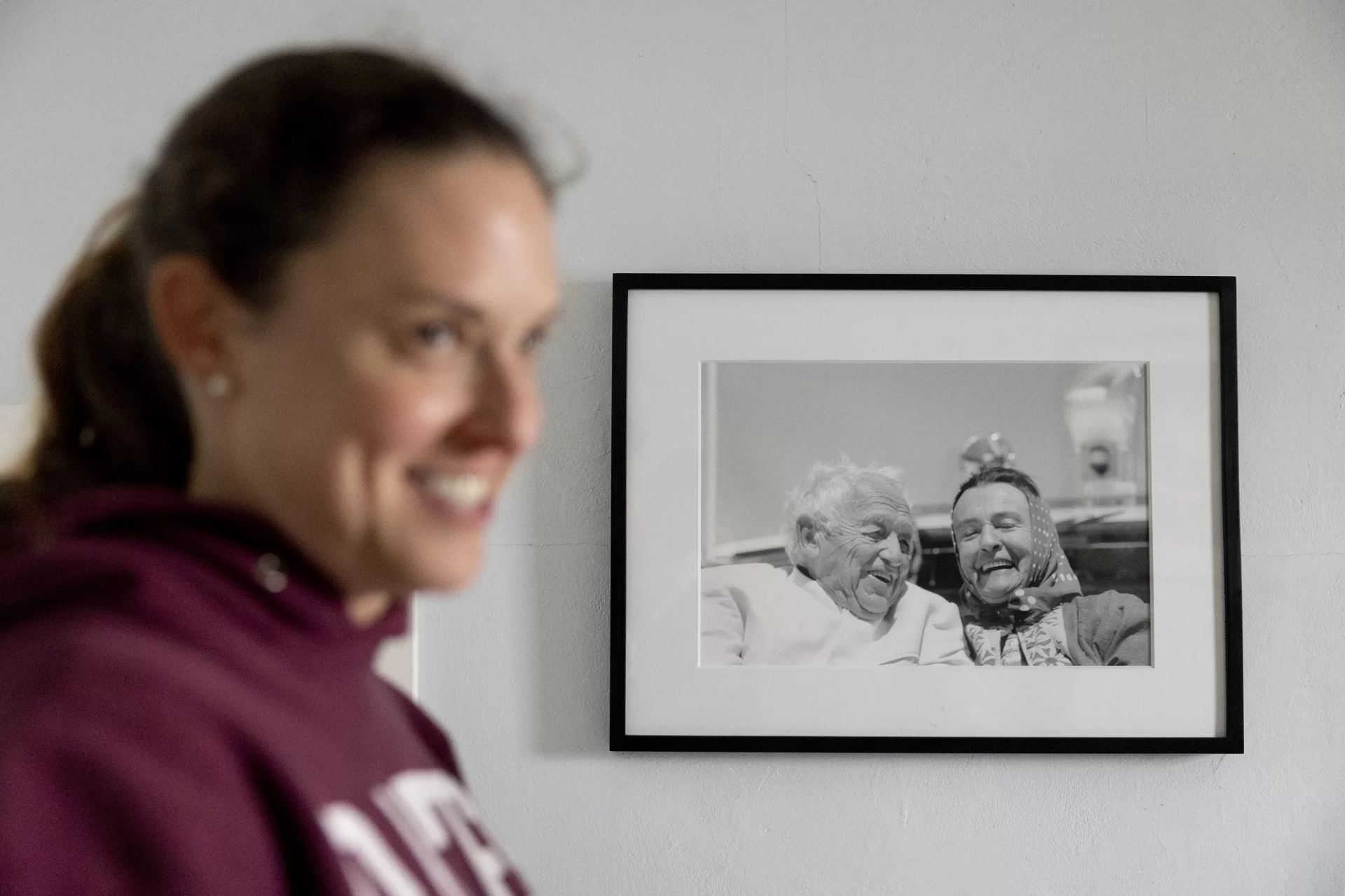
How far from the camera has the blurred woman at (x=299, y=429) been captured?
40 cm

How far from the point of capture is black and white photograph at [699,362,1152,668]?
1.46m

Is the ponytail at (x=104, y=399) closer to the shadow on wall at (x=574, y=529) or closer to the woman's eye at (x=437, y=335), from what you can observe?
the woman's eye at (x=437, y=335)

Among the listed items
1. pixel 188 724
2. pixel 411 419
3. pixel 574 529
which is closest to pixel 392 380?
pixel 411 419

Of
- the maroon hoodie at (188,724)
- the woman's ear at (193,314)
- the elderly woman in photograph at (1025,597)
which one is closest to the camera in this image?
the maroon hoodie at (188,724)

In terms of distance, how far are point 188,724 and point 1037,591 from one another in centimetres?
126

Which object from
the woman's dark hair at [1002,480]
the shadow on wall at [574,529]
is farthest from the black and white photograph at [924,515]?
the shadow on wall at [574,529]

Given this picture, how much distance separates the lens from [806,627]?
1.46 m

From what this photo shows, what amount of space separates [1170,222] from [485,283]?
4.33 ft

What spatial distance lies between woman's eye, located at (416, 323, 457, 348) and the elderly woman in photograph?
1117 millimetres

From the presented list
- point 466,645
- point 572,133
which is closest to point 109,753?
point 466,645

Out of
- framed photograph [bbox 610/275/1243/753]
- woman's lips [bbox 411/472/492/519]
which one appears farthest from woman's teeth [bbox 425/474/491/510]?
framed photograph [bbox 610/275/1243/753]

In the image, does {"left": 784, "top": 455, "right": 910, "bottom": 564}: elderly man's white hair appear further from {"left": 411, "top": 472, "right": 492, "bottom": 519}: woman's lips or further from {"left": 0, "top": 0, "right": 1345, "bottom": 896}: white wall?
{"left": 411, "top": 472, "right": 492, "bottom": 519}: woman's lips

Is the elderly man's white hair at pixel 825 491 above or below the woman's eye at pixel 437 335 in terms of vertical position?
below

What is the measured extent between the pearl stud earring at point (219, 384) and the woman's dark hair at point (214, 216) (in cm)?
3
